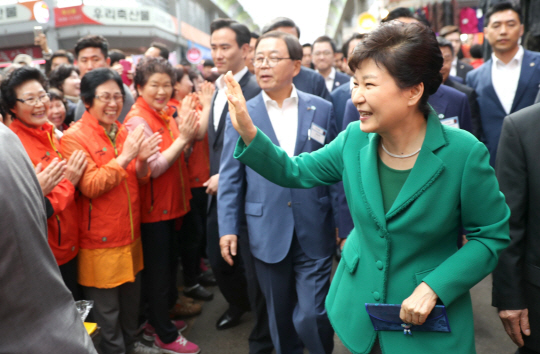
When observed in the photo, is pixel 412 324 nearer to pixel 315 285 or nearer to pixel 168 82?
pixel 315 285

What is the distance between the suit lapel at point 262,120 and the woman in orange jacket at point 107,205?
29.1 inches

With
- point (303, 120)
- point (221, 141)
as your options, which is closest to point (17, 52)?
point (221, 141)

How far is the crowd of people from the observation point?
1.52m

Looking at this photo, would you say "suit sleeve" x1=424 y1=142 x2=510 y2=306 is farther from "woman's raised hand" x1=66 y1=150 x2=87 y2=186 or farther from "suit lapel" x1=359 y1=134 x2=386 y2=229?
"woman's raised hand" x1=66 y1=150 x2=87 y2=186

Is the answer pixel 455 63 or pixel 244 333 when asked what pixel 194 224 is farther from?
pixel 455 63

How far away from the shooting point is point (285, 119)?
2.76m

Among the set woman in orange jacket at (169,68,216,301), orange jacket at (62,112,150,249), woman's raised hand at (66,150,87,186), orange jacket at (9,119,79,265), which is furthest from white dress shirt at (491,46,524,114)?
orange jacket at (9,119,79,265)

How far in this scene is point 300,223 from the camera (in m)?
2.59

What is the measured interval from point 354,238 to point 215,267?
1776 millimetres

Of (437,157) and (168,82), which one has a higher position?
(168,82)

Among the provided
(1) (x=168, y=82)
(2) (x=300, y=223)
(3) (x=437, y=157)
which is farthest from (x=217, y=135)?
(3) (x=437, y=157)

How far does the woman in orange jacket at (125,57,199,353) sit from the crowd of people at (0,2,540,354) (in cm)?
1

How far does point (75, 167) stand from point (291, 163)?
1.43 metres

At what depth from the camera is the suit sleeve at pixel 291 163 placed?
176 cm
